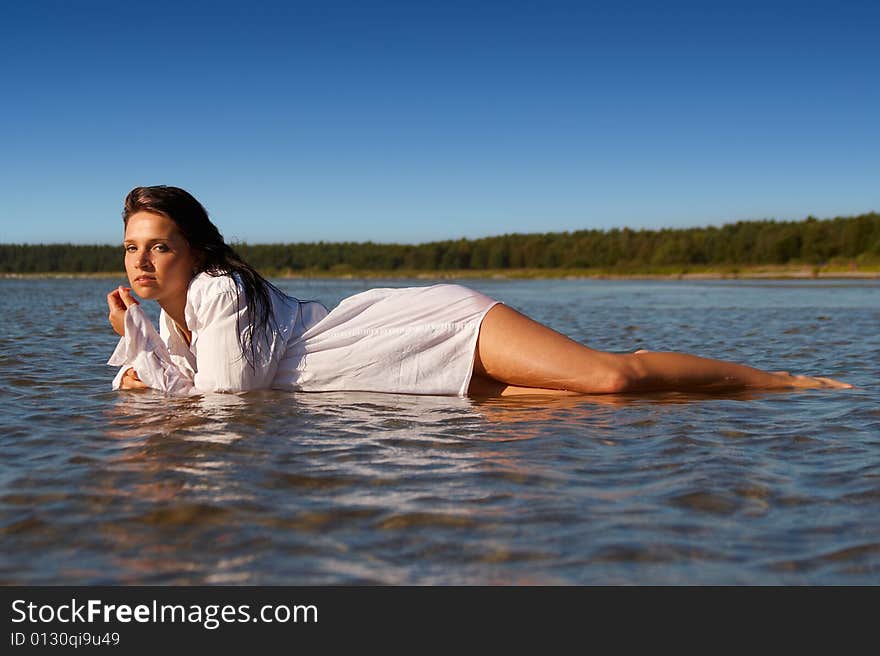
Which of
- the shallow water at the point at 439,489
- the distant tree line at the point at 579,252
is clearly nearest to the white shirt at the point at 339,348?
the shallow water at the point at 439,489

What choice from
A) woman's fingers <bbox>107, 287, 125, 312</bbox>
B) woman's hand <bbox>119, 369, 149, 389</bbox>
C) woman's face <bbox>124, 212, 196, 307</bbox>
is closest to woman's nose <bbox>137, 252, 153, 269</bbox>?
woman's face <bbox>124, 212, 196, 307</bbox>

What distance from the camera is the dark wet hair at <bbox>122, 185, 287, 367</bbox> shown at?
4.68 m

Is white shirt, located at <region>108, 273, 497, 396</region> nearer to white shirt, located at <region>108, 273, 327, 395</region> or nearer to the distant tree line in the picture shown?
white shirt, located at <region>108, 273, 327, 395</region>

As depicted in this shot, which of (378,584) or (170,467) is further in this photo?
(170,467)

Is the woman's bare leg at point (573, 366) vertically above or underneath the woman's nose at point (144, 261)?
underneath

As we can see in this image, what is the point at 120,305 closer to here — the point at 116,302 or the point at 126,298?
the point at 116,302

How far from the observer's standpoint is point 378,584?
2.11 m

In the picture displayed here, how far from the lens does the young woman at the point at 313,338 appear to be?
15.3 feet

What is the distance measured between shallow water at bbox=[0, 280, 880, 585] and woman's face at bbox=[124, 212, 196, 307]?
2.43 ft

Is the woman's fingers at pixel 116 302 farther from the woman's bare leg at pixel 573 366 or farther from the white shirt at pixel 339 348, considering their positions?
the woman's bare leg at pixel 573 366

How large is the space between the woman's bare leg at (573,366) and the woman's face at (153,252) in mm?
1831
